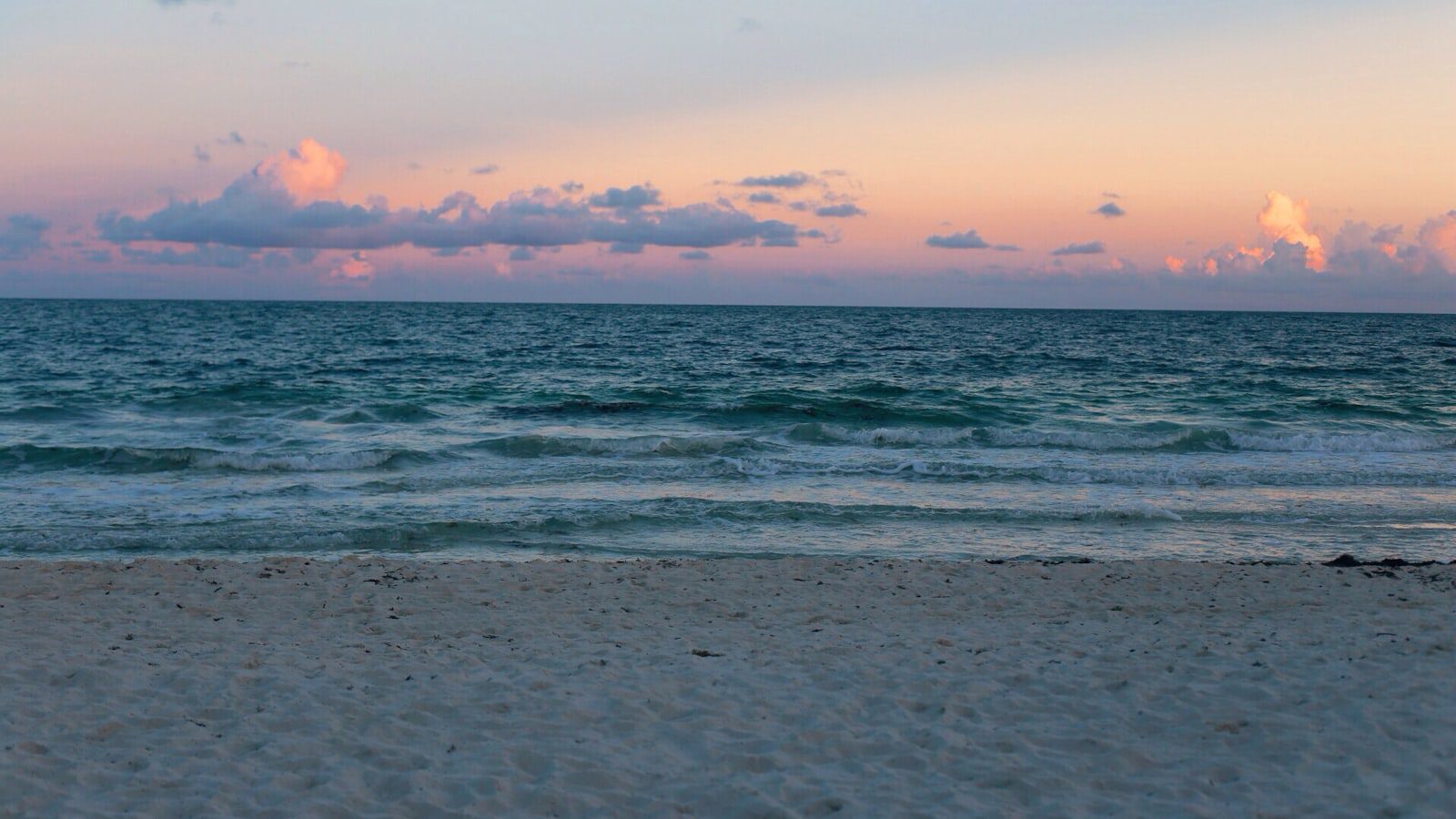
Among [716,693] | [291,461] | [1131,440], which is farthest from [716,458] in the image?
[716,693]

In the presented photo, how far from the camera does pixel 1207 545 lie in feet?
42.4

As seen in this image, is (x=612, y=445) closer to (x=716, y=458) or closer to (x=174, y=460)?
(x=716, y=458)

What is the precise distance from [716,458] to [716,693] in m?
12.2

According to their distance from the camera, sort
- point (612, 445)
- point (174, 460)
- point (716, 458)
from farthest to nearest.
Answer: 1. point (612, 445)
2. point (716, 458)
3. point (174, 460)

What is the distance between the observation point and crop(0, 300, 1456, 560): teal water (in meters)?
13.1

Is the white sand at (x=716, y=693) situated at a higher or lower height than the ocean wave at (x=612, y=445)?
lower

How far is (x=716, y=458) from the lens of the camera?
19000 mm

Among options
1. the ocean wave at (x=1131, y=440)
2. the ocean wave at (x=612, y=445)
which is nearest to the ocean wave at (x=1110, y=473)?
the ocean wave at (x=612, y=445)

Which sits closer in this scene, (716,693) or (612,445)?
(716,693)

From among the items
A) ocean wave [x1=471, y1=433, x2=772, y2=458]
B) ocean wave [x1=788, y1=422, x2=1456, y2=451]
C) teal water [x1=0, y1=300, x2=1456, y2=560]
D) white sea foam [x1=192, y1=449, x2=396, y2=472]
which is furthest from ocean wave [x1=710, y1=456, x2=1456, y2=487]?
white sea foam [x1=192, y1=449, x2=396, y2=472]

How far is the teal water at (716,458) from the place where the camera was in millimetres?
13141

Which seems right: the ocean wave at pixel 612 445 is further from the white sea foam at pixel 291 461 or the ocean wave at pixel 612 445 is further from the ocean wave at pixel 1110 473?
the white sea foam at pixel 291 461

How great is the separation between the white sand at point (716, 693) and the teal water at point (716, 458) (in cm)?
282

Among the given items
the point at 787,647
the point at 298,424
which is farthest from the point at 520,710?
the point at 298,424
